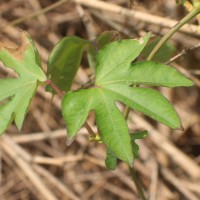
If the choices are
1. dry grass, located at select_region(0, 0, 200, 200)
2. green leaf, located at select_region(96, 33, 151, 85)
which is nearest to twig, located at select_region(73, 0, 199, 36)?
dry grass, located at select_region(0, 0, 200, 200)

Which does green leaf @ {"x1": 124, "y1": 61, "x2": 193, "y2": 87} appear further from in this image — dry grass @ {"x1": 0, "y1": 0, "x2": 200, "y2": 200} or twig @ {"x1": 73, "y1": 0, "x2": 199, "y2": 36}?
dry grass @ {"x1": 0, "y1": 0, "x2": 200, "y2": 200}

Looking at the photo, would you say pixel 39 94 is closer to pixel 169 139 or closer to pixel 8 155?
pixel 8 155

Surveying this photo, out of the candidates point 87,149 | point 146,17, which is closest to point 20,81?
point 146,17

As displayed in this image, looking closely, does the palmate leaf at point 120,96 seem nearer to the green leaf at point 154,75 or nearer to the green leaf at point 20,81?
the green leaf at point 154,75

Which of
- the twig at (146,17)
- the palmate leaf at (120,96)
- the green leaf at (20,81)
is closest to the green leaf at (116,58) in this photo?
the palmate leaf at (120,96)

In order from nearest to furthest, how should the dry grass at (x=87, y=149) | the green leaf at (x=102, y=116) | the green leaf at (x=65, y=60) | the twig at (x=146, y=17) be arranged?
the green leaf at (x=102, y=116), the green leaf at (x=65, y=60), the twig at (x=146, y=17), the dry grass at (x=87, y=149)
